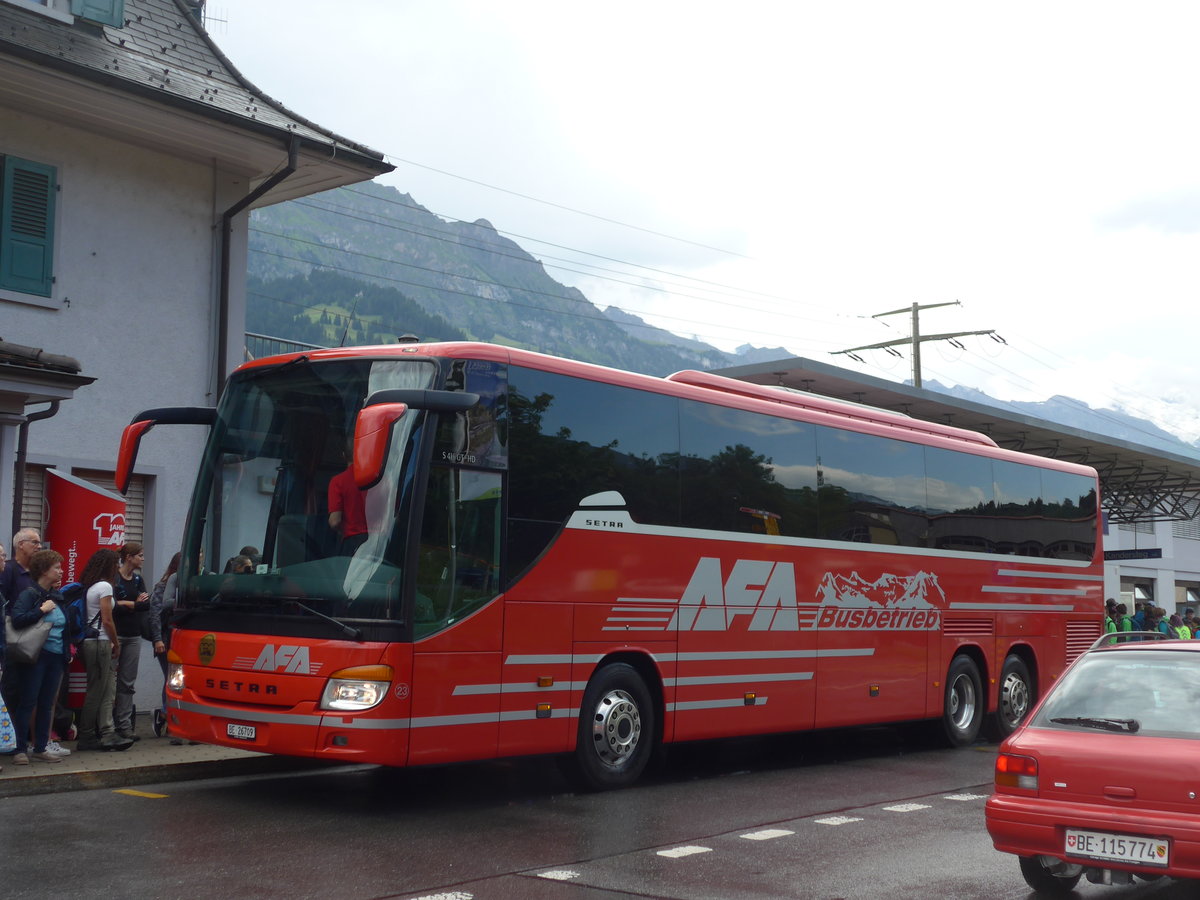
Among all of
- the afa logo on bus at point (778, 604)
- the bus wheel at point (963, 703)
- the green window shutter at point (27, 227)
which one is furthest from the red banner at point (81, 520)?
the bus wheel at point (963, 703)

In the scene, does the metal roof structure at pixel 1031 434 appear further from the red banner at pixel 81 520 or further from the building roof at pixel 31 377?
the building roof at pixel 31 377

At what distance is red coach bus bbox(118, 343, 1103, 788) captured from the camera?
926cm

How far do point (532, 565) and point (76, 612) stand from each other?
13.4 ft

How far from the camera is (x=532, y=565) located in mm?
10234

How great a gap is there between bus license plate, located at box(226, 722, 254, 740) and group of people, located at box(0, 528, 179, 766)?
6.81ft

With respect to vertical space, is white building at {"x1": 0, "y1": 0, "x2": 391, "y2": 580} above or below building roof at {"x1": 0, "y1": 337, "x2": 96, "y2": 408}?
above

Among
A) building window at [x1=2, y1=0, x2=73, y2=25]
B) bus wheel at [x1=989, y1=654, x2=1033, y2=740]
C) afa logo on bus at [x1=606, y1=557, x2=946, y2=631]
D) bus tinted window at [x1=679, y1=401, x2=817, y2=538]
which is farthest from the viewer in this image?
bus wheel at [x1=989, y1=654, x2=1033, y2=740]

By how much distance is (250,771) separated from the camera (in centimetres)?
1163

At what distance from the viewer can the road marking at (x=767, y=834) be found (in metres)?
8.99

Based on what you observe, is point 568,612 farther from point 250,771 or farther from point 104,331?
point 104,331

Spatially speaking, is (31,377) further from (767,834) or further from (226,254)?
(767,834)

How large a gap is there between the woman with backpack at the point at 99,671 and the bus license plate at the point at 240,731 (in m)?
2.72


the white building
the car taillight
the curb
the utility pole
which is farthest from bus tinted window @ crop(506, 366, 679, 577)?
the utility pole

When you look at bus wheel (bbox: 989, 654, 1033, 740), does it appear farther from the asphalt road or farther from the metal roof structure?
the metal roof structure
